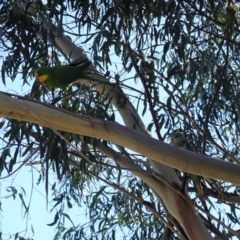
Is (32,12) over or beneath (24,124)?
over

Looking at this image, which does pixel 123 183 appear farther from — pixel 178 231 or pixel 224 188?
pixel 178 231

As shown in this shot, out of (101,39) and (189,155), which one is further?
(101,39)

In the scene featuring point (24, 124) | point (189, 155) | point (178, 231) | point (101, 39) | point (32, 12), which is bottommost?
point (189, 155)

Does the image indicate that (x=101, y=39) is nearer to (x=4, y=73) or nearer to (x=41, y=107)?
(x=4, y=73)

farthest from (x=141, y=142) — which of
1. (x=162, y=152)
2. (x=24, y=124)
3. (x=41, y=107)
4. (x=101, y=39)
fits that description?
(x=101, y=39)

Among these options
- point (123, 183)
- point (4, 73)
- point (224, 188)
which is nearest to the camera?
point (4, 73)

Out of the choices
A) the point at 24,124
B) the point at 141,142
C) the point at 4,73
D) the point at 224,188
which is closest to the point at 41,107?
the point at 141,142

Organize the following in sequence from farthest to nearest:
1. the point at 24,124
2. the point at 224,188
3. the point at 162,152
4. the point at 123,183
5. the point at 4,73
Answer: the point at 123,183 → the point at 224,188 → the point at 4,73 → the point at 24,124 → the point at 162,152

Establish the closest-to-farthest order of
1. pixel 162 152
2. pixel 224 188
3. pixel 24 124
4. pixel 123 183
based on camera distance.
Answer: pixel 162 152 < pixel 24 124 < pixel 224 188 < pixel 123 183

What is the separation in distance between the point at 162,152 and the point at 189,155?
9 cm

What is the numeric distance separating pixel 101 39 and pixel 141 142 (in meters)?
1.40

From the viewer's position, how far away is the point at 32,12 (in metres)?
3.39

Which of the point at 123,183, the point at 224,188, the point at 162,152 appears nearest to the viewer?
the point at 162,152

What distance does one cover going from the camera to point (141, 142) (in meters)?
2.05
